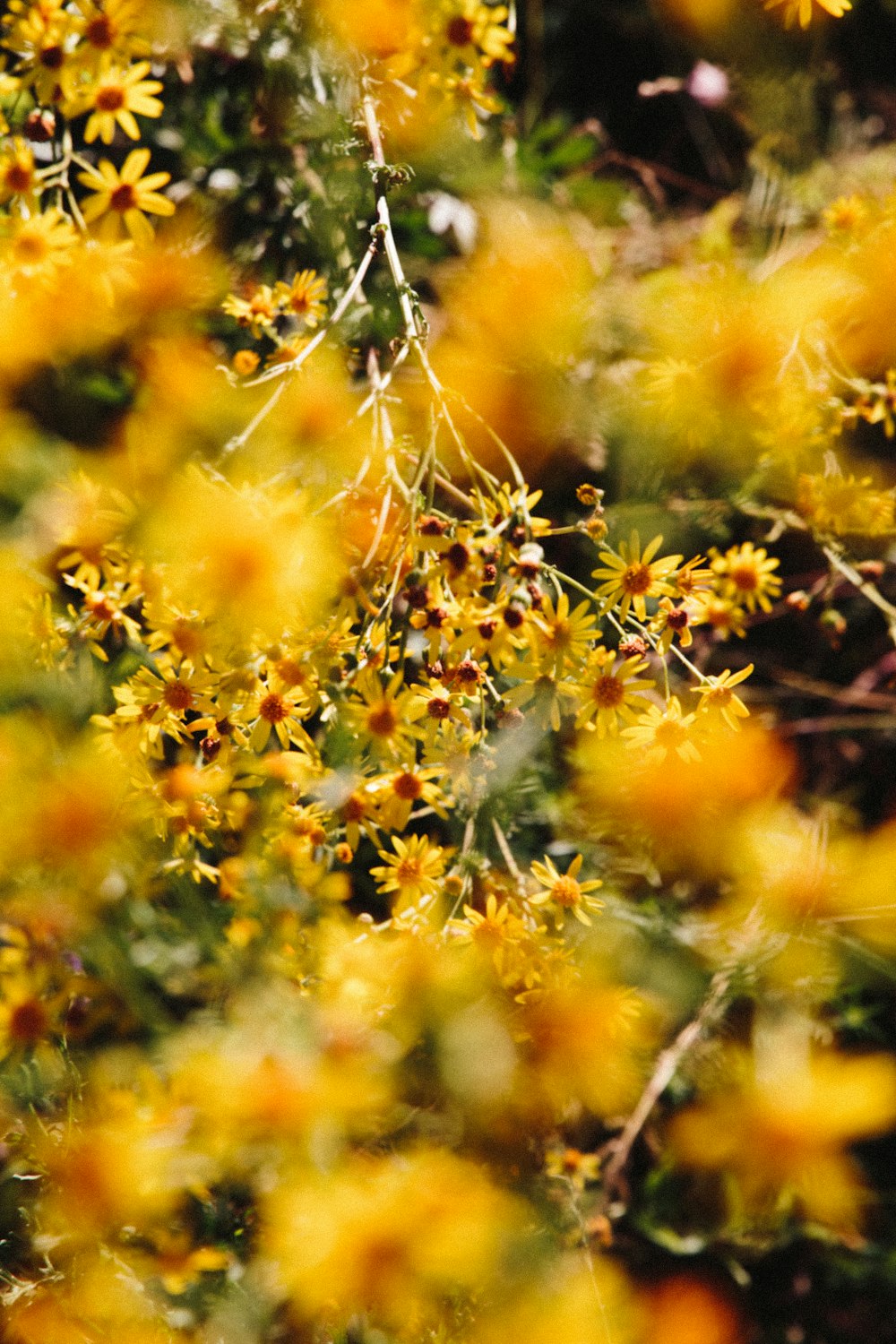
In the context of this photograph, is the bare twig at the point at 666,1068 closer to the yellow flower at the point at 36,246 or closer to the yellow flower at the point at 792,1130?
the yellow flower at the point at 792,1130

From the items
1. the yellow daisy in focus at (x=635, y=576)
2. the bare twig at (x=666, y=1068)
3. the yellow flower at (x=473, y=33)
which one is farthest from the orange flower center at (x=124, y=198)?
the bare twig at (x=666, y=1068)

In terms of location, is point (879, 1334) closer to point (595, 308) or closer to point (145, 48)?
point (595, 308)

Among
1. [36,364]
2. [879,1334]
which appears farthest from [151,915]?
[879,1334]

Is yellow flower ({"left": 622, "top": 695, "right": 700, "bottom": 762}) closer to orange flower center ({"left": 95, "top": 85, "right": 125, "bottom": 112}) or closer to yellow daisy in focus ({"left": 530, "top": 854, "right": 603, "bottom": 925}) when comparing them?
yellow daisy in focus ({"left": 530, "top": 854, "right": 603, "bottom": 925})

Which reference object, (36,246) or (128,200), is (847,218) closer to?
(128,200)

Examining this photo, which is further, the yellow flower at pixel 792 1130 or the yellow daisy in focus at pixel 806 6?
the yellow flower at pixel 792 1130

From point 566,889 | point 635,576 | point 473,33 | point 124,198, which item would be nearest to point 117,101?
point 124,198
